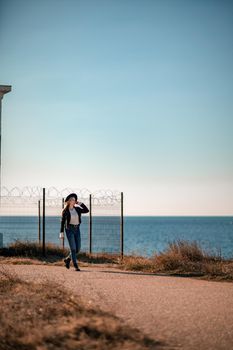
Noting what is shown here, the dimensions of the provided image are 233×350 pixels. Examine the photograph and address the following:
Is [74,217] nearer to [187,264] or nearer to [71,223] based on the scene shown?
[71,223]

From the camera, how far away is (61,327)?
7512mm

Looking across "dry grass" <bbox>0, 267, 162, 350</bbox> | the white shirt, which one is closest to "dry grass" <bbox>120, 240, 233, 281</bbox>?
the white shirt

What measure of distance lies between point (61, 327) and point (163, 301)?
314cm

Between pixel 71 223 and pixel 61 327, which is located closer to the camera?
pixel 61 327

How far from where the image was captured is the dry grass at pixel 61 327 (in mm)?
→ 6926

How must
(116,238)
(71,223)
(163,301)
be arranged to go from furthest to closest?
(116,238) → (71,223) → (163,301)

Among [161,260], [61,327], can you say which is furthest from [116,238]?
[61,327]

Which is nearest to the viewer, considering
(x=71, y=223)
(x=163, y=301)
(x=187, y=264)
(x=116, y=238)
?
(x=163, y=301)

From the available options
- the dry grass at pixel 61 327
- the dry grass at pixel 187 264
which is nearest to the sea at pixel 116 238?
the dry grass at pixel 187 264

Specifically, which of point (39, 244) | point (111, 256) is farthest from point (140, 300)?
point (39, 244)

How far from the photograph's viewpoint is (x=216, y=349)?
22.9 ft

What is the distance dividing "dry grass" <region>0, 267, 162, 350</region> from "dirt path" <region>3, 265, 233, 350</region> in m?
0.45

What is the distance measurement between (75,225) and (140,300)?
5365 mm

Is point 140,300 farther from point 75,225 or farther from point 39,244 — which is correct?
point 39,244
